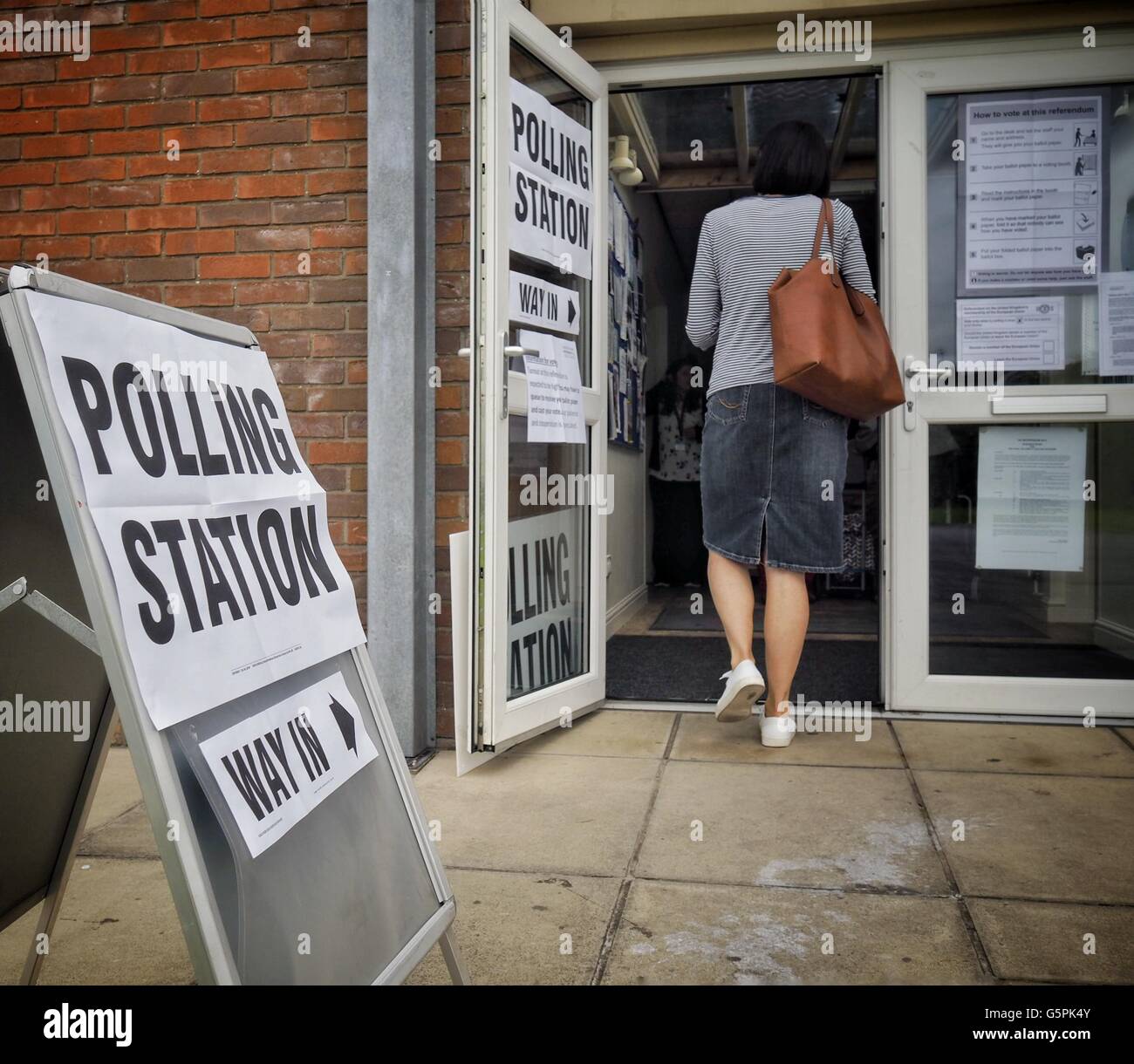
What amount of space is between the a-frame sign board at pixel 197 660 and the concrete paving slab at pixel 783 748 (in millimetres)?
1683

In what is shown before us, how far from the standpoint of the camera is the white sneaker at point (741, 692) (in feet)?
9.93

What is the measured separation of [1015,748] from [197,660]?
107 inches

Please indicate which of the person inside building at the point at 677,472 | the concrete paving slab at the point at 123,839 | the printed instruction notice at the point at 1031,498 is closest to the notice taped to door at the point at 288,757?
the concrete paving slab at the point at 123,839

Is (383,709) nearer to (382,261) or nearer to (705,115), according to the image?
(382,261)

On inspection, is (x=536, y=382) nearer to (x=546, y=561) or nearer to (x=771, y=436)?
(x=546, y=561)

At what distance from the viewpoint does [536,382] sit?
322cm

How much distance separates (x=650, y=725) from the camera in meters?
3.54

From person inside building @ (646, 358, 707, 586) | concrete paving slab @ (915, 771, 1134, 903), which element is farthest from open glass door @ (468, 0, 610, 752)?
person inside building @ (646, 358, 707, 586)

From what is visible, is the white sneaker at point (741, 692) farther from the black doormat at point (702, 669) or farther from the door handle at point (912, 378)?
the door handle at point (912, 378)

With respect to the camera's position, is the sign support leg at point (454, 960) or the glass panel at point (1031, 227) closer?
the sign support leg at point (454, 960)

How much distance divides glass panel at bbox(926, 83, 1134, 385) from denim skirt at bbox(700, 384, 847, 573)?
0.73m

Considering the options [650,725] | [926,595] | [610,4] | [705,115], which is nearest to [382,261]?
[610,4]

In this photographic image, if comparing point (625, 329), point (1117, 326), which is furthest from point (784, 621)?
point (625, 329)
